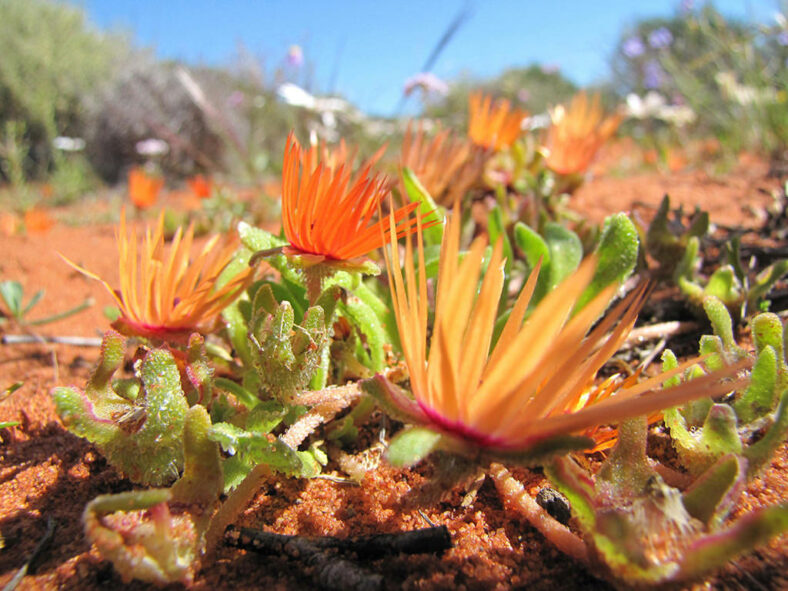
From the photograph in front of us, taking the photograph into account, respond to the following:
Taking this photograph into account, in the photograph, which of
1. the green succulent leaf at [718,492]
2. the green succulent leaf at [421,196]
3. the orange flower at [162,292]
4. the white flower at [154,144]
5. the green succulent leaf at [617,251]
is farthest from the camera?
the white flower at [154,144]

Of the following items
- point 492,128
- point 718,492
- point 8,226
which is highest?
point 492,128

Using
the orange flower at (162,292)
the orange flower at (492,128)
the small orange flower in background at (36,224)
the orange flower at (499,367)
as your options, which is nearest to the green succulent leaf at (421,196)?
the orange flower at (162,292)

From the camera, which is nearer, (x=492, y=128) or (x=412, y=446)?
(x=412, y=446)

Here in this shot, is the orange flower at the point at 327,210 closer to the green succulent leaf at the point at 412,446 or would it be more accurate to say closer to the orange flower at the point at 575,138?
the green succulent leaf at the point at 412,446

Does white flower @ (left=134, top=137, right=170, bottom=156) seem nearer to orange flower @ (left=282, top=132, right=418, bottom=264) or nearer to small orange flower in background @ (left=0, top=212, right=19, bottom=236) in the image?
small orange flower in background @ (left=0, top=212, right=19, bottom=236)

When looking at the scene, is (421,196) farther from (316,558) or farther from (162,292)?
(316,558)

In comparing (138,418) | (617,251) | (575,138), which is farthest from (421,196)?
(575,138)
